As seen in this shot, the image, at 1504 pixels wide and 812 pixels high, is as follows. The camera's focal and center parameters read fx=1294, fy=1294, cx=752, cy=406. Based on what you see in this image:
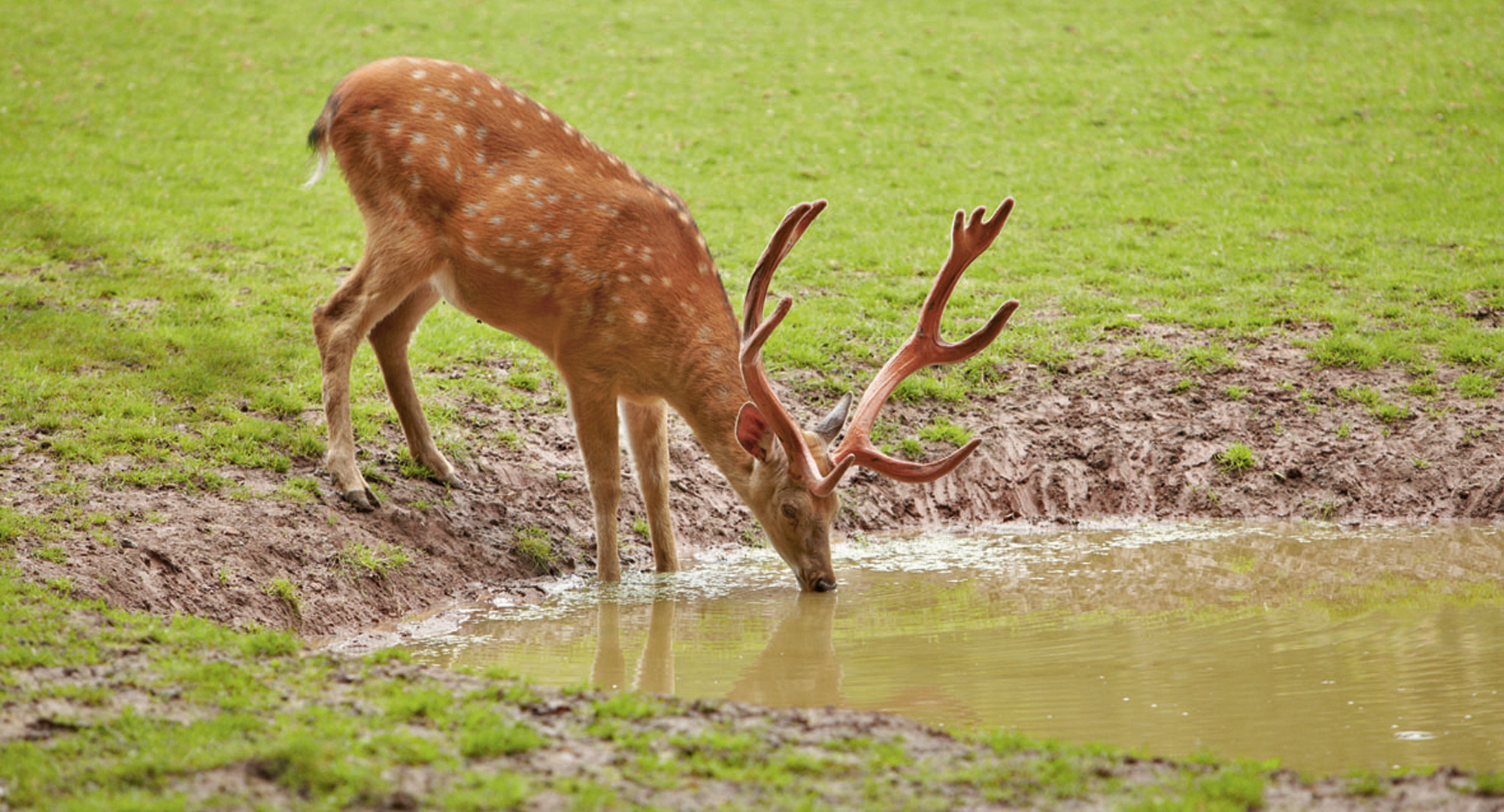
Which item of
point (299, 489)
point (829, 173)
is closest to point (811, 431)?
point (299, 489)

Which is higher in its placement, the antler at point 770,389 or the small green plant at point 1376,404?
the antler at point 770,389

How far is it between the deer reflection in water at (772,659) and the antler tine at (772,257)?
161 cm

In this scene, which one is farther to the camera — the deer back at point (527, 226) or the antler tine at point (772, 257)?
the deer back at point (527, 226)

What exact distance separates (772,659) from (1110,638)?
67.2 inches

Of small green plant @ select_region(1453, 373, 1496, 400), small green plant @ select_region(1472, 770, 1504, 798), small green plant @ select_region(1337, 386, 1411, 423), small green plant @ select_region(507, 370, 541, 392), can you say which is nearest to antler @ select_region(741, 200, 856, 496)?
small green plant @ select_region(507, 370, 541, 392)

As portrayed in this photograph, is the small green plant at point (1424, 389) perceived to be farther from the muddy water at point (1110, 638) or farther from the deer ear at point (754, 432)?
the deer ear at point (754, 432)

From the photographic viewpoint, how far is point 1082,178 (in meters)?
16.6

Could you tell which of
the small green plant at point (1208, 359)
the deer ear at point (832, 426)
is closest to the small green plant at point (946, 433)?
the small green plant at point (1208, 359)

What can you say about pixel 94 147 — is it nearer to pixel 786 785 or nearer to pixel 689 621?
pixel 689 621

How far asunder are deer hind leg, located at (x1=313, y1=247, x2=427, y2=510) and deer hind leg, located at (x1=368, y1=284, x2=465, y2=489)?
0.47m

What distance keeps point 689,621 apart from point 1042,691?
211cm

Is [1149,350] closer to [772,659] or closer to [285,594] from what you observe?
[772,659]

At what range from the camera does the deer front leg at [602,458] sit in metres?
7.71

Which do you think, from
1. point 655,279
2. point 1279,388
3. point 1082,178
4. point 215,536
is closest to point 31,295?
point 215,536
